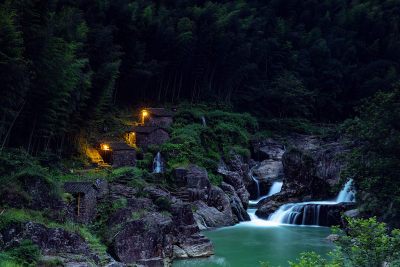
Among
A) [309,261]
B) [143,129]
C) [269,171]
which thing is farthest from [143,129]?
[309,261]

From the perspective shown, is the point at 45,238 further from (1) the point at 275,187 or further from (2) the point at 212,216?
(1) the point at 275,187

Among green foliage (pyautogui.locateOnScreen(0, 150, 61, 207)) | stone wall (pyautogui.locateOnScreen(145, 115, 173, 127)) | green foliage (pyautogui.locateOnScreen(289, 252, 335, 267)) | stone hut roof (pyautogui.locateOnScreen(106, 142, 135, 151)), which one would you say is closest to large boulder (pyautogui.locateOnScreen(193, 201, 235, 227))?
Result: stone hut roof (pyautogui.locateOnScreen(106, 142, 135, 151))

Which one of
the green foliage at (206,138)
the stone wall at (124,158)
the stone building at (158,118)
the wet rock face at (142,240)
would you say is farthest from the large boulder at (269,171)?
the wet rock face at (142,240)

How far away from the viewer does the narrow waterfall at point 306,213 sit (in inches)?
888

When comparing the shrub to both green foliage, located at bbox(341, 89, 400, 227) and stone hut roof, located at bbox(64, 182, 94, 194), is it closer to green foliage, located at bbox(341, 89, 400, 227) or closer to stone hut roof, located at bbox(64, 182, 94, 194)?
stone hut roof, located at bbox(64, 182, 94, 194)

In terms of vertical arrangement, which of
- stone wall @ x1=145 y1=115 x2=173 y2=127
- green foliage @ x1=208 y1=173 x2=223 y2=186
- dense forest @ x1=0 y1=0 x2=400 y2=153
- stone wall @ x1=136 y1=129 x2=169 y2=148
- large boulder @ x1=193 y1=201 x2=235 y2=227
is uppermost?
dense forest @ x1=0 y1=0 x2=400 y2=153

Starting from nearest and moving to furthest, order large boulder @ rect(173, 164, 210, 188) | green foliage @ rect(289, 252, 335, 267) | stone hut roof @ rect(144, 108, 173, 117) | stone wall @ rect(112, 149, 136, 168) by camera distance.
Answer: green foliage @ rect(289, 252, 335, 267) < large boulder @ rect(173, 164, 210, 188) < stone wall @ rect(112, 149, 136, 168) < stone hut roof @ rect(144, 108, 173, 117)

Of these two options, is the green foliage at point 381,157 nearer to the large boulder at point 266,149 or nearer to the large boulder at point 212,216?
the large boulder at point 212,216

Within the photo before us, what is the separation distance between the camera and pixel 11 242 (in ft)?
34.1

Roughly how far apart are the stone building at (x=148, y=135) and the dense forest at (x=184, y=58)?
13.3 ft

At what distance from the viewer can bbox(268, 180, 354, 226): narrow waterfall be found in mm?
22562

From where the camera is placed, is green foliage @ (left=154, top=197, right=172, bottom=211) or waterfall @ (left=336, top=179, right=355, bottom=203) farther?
waterfall @ (left=336, top=179, right=355, bottom=203)

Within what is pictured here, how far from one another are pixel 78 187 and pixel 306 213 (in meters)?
16.5

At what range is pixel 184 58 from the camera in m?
40.9
